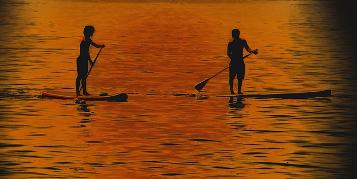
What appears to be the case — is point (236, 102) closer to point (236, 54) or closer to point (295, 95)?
point (236, 54)

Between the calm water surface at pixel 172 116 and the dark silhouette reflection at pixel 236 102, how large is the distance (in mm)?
38

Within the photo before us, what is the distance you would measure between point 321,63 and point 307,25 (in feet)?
92.2

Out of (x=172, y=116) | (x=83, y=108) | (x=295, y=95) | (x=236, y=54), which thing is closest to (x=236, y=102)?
(x=236, y=54)

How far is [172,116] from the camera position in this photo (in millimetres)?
24078

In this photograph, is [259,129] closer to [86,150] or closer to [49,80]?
[86,150]

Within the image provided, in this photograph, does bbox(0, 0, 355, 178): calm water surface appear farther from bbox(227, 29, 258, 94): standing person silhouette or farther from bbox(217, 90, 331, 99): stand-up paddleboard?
bbox(227, 29, 258, 94): standing person silhouette

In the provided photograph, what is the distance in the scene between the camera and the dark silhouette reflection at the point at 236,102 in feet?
84.2

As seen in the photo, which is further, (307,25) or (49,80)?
(307,25)

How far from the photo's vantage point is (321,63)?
3866 cm

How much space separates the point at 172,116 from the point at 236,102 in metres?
2.62

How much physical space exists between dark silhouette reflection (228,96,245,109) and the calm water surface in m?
0.04

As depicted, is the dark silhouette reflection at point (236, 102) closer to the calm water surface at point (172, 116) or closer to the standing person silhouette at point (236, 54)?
the calm water surface at point (172, 116)

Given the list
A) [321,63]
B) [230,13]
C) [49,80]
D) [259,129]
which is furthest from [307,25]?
[259,129]

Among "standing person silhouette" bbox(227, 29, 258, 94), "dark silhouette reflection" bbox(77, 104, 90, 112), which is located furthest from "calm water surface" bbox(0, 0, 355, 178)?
"standing person silhouette" bbox(227, 29, 258, 94)
